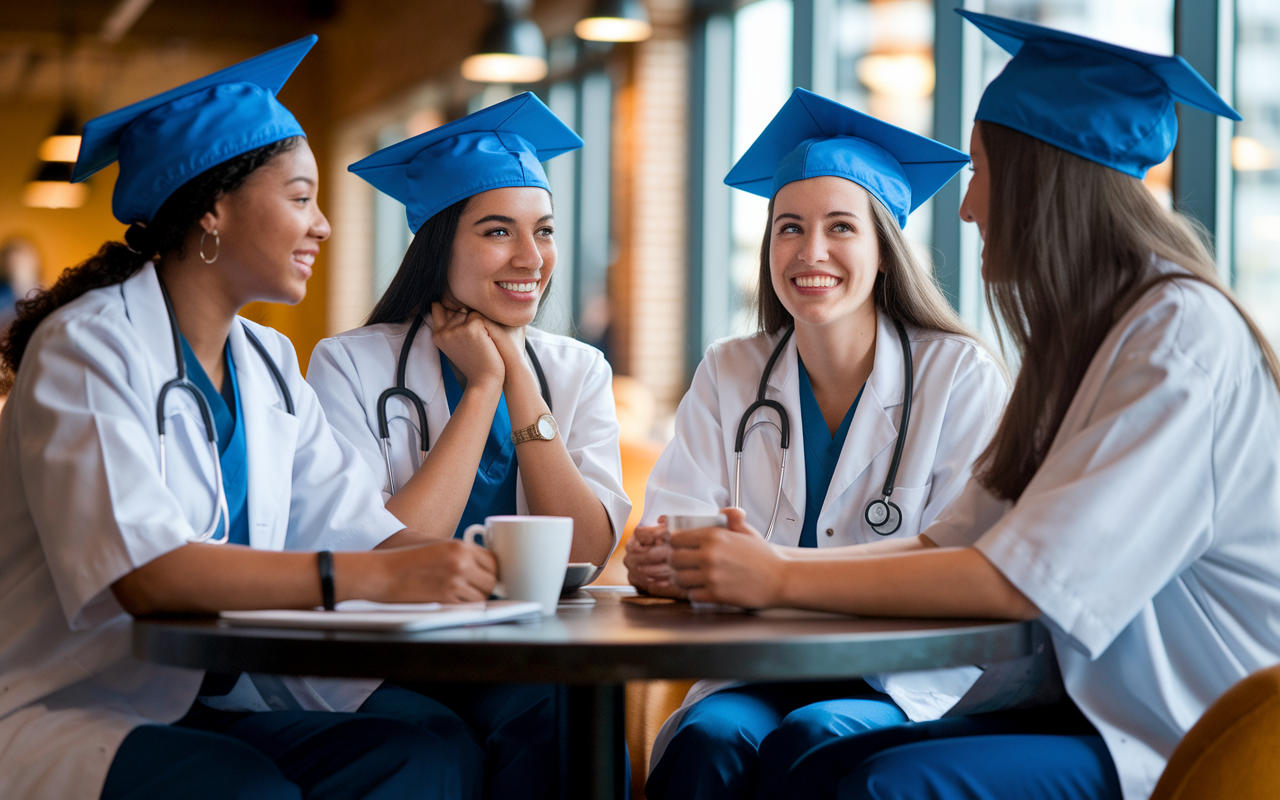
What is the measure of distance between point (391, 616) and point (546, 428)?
99cm

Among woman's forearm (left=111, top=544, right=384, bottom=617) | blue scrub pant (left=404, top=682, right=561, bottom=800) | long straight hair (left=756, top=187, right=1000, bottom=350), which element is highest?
long straight hair (left=756, top=187, right=1000, bottom=350)

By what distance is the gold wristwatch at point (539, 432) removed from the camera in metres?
2.22

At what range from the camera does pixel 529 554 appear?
1417 mm

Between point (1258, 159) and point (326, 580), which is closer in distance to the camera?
point (326, 580)

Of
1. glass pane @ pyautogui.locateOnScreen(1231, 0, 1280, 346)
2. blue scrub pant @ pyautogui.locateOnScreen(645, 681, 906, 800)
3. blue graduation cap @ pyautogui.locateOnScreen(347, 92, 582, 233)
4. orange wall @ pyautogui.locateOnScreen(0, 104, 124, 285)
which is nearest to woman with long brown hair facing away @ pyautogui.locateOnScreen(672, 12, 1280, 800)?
blue scrub pant @ pyautogui.locateOnScreen(645, 681, 906, 800)

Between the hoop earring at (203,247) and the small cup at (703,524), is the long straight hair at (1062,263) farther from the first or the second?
the hoop earring at (203,247)

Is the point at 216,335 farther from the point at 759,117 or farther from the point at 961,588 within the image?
the point at 759,117

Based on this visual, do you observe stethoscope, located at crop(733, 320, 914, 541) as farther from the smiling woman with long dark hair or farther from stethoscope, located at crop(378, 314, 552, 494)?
stethoscope, located at crop(378, 314, 552, 494)

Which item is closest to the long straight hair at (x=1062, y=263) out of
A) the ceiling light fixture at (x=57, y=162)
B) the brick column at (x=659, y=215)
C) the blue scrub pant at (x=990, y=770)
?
the blue scrub pant at (x=990, y=770)

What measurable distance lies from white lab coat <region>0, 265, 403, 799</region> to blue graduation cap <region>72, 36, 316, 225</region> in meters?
0.12

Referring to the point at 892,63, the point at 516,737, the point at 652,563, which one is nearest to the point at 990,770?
the point at 652,563

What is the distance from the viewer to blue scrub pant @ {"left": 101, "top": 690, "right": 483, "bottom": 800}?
4.59 ft

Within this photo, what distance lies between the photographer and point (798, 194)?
229cm

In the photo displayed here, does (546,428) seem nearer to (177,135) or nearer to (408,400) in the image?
(408,400)
